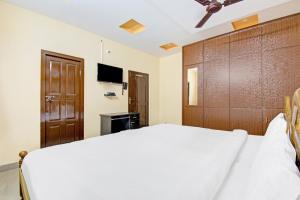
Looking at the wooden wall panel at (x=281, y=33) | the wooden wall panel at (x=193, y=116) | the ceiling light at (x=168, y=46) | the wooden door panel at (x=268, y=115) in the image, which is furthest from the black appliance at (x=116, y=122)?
the wooden wall panel at (x=281, y=33)

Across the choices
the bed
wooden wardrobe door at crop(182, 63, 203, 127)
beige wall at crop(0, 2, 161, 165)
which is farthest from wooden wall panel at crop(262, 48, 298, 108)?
beige wall at crop(0, 2, 161, 165)

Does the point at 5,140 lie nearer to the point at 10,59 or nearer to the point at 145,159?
the point at 10,59

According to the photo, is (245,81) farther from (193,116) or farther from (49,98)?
(49,98)

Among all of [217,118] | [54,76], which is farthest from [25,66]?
[217,118]

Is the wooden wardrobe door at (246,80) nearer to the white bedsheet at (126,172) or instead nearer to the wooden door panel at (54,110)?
the white bedsheet at (126,172)

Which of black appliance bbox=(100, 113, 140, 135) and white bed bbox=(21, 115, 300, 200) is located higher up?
white bed bbox=(21, 115, 300, 200)

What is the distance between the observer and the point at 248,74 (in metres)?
3.54

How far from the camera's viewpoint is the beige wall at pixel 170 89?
209 inches

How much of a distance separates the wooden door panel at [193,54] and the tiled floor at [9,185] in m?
4.55

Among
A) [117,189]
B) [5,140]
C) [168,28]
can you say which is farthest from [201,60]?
[5,140]

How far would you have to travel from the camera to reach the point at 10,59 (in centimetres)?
257

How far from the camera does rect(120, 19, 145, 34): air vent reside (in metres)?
3.58

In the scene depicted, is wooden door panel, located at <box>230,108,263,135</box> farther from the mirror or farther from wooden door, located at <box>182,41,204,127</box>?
the mirror

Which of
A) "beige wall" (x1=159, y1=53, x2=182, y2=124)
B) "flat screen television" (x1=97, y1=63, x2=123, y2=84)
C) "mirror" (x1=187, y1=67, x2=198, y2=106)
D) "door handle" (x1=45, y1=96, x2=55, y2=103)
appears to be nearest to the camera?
"door handle" (x1=45, y1=96, x2=55, y2=103)
